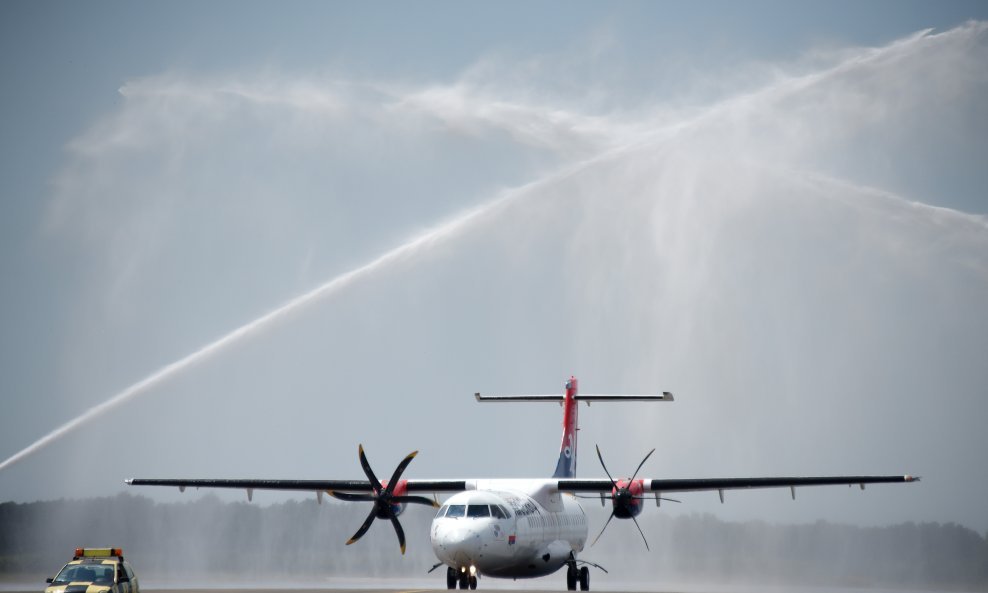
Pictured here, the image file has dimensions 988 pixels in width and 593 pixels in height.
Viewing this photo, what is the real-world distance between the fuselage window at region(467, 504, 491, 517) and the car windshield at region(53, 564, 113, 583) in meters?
10.6

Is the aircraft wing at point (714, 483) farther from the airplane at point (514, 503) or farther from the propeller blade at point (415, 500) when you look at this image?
the propeller blade at point (415, 500)

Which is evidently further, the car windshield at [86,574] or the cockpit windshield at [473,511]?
the cockpit windshield at [473,511]

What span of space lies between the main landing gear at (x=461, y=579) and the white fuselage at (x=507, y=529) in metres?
0.40

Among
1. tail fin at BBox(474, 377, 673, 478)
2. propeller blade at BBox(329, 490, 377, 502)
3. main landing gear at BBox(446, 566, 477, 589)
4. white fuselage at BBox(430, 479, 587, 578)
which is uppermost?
tail fin at BBox(474, 377, 673, 478)

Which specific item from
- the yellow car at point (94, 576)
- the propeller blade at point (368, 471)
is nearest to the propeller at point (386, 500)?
the propeller blade at point (368, 471)

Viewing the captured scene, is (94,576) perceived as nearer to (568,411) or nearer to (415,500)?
(415,500)

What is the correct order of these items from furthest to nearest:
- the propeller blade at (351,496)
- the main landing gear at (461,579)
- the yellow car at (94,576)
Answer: the propeller blade at (351,496) < the main landing gear at (461,579) < the yellow car at (94,576)

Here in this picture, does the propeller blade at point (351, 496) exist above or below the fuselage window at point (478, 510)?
above

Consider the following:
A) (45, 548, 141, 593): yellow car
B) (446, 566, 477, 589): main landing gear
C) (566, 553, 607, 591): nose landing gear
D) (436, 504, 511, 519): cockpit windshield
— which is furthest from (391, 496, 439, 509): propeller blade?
(45, 548, 141, 593): yellow car

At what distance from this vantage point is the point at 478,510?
31.0 m

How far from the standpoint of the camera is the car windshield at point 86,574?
22812 mm

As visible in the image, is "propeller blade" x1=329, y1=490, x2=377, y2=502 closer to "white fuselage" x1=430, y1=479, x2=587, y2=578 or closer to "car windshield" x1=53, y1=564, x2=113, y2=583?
"white fuselage" x1=430, y1=479, x2=587, y2=578

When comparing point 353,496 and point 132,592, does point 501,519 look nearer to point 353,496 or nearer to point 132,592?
point 353,496

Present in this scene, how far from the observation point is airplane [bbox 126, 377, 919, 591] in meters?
30.7
